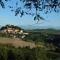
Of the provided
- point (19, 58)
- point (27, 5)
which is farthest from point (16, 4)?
point (19, 58)

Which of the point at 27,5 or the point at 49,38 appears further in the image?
the point at 49,38

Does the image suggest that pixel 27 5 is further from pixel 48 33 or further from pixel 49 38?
pixel 48 33

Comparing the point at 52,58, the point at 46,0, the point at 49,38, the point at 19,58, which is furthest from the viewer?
the point at 52,58

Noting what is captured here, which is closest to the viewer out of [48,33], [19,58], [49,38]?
[49,38]

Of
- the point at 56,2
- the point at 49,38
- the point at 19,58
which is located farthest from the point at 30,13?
the point at 19,58

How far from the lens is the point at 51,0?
7.34 meters

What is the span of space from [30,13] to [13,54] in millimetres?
7810

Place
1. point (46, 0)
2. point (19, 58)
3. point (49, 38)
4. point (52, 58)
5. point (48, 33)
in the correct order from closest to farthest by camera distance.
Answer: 1. point (46, 0)
2. point (49, 38)
3. point (48, 33)
4. point (19, 58)
5. point (52, 58)

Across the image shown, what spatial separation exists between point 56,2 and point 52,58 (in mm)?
9722

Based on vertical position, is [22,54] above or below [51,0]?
A: below

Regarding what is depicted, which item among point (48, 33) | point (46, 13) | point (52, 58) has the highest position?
point (46, 13)

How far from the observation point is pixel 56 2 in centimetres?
738

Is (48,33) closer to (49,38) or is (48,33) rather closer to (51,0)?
(49,38)

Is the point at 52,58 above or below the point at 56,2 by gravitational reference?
below
